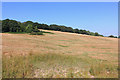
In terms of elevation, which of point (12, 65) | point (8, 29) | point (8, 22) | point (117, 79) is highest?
point (8, 22)

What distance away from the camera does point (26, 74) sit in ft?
17.4

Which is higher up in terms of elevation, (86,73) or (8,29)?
(8,29)

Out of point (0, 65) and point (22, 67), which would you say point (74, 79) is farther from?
point (0, 65)

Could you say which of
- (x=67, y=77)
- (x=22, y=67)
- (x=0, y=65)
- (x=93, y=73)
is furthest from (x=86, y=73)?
(x=0, y=65)

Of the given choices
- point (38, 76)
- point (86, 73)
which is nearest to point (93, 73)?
point (86, 73)

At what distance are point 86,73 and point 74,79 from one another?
1.12m

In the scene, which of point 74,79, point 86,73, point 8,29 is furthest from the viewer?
point 8,29

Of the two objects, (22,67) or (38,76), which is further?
(22,67)

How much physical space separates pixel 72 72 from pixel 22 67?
293 centimetres

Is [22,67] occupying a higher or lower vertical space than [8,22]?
lower

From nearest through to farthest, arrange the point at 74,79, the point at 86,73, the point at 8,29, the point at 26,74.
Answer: the point at 74,79 → the point at 26,74 → the point at 86,73 → the point at 8,29

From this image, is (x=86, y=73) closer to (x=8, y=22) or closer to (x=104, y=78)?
(x=104, y=78)

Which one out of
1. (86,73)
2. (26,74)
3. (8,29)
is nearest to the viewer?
(26,74)

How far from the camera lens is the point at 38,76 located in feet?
17.3
